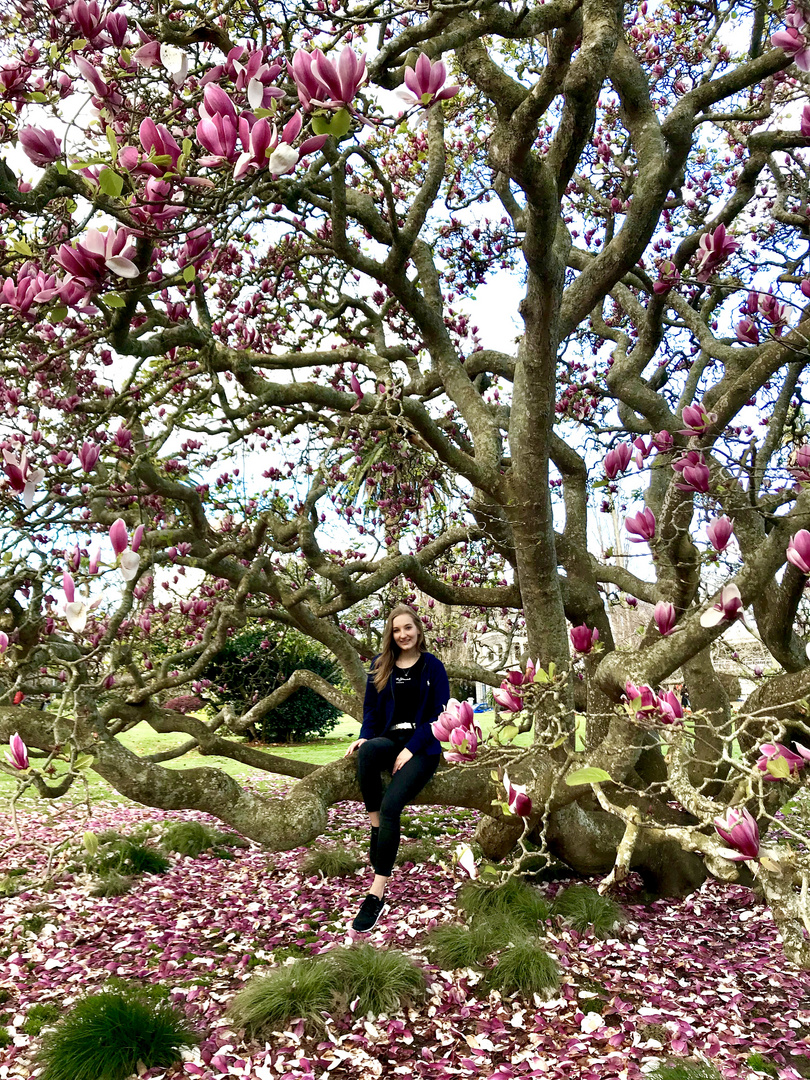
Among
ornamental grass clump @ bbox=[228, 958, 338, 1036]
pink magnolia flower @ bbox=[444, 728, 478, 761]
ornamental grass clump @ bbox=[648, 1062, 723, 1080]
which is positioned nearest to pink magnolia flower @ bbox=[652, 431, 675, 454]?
pink magnolia flower @ bbox=[444, 728, 478, 761]

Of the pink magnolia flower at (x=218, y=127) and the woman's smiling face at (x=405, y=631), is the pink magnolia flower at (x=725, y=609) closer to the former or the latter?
the woman's smiling face at (x=405, y=631)

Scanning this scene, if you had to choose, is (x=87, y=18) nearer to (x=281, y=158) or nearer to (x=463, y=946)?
(x=281, y=158)

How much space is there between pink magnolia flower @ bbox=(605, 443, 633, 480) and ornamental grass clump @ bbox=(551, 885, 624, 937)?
8.23 feet

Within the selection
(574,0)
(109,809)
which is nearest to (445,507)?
(574,0)

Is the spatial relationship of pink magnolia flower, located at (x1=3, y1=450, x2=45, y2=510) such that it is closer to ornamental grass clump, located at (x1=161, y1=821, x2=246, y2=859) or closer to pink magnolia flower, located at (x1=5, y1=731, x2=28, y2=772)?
pink magnolia flower, located at (x1=5, y1=731, x2=28, y2=772)

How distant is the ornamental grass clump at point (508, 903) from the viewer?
421 cm

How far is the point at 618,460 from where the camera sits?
11.8ft

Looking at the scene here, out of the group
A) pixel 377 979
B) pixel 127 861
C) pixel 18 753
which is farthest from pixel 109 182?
pixel 127 861

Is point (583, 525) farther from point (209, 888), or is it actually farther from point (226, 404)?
point (209, 888)

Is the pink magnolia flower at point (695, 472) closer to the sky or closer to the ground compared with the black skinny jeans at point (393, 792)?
closer to the sky

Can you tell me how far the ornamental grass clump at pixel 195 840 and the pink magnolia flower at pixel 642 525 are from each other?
4679 mm

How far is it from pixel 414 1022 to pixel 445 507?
3.90 meters

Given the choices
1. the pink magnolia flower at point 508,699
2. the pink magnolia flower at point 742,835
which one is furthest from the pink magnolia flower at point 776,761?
the pink magnolia flower at point 508,699

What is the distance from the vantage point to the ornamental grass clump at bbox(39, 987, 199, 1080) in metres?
2.88
